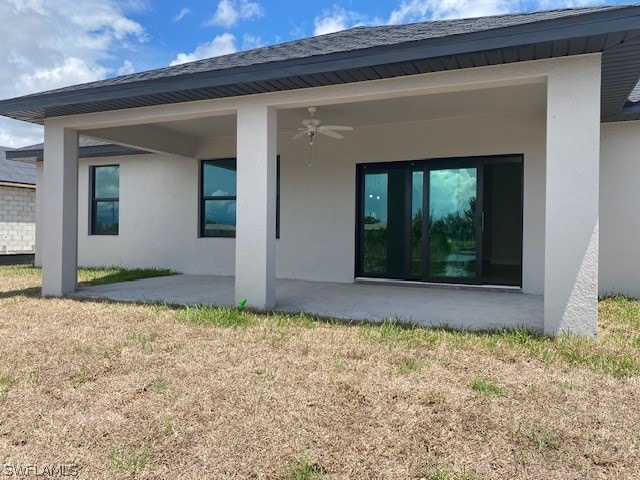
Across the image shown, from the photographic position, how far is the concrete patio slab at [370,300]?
5.44m

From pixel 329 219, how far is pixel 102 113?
4.43 metres

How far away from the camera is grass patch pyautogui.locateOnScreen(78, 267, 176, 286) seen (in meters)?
9.09

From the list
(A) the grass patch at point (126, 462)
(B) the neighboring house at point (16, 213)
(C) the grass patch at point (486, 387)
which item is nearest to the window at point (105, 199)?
(B) the neighboring house at point (16, 213)

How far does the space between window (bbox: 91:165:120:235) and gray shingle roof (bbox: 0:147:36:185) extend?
14.3 ft

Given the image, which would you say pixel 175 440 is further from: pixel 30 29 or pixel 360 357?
pixel 30 29

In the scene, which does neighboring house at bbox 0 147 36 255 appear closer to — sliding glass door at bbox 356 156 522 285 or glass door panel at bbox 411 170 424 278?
sliding glass door at bbox 356 156 522 285

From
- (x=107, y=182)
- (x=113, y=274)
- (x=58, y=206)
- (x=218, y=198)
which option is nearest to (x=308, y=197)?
(x=218, y=198)

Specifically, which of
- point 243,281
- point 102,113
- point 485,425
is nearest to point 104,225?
point 102,113

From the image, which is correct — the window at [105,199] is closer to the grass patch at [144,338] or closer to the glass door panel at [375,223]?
the glass door panel at [375,223]

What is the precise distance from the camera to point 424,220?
8422 mm

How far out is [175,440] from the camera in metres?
2.49

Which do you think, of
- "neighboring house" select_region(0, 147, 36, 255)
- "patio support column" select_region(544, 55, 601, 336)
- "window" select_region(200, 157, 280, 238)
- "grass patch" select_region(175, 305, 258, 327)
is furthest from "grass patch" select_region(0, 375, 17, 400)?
"neighboring house" select_region(0, 147, 36, 255)

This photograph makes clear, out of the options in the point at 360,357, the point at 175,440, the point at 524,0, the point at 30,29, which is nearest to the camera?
the point at 175,440

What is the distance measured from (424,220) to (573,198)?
3989 mm
